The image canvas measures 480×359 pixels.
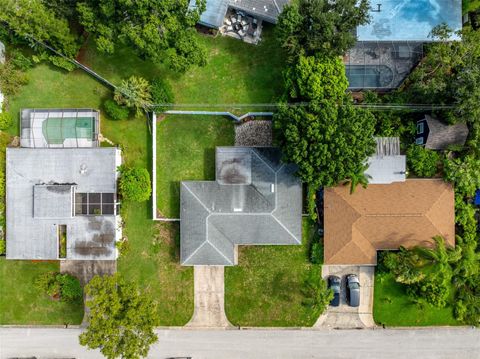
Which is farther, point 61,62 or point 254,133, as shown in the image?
point 254,133

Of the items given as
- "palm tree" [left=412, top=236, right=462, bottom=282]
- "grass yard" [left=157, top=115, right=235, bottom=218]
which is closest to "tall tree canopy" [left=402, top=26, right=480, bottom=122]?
"palm tree" [left=412, top=236, right=462, bottom=282]

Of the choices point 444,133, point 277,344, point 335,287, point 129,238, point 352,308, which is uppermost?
point 444,133

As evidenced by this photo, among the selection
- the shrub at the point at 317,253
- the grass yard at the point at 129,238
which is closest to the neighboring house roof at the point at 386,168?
the shrub at the point at 317,253

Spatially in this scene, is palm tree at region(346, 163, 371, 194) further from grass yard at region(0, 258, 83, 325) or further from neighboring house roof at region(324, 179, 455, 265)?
grass yard at region(0, 258, 83, 325)

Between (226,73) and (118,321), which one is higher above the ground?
(226,73)

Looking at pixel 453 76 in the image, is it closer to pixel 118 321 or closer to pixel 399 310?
pixel 399 310

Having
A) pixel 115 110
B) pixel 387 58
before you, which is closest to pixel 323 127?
pixel 387 58
